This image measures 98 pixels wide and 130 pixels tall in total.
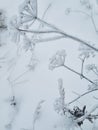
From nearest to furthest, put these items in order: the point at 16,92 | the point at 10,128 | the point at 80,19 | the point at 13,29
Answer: the point at 13,29 < the point at 10,128 < the point at 16,92 < the point at 80,19

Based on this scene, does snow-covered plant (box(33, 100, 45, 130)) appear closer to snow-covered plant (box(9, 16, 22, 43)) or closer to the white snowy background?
the white snowy background

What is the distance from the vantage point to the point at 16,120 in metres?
2.17

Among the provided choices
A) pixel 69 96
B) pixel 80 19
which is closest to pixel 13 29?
pixel 69 96

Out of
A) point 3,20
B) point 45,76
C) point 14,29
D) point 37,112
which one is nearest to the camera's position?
point 14,29

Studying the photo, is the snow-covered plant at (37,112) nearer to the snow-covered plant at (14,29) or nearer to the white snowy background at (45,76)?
the white snowy background at (45,76)

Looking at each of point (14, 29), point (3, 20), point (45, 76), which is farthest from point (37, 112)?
point (3, 20)

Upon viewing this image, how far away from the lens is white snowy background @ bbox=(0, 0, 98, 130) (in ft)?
7.02

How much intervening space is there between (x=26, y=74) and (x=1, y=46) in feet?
1.32

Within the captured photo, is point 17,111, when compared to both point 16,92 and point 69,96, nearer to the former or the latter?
point 16,92

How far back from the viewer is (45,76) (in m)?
2.34

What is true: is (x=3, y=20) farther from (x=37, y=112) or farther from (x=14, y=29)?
(x=14, y=29)

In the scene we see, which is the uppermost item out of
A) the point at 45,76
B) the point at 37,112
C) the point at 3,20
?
the point at 3,20

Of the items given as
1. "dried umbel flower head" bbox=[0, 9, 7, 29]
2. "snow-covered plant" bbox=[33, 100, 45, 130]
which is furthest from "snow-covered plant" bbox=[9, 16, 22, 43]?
"dried umbel flower head" bbox=[0, 9, 7, 29]

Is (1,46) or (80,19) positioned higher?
(80,19)
